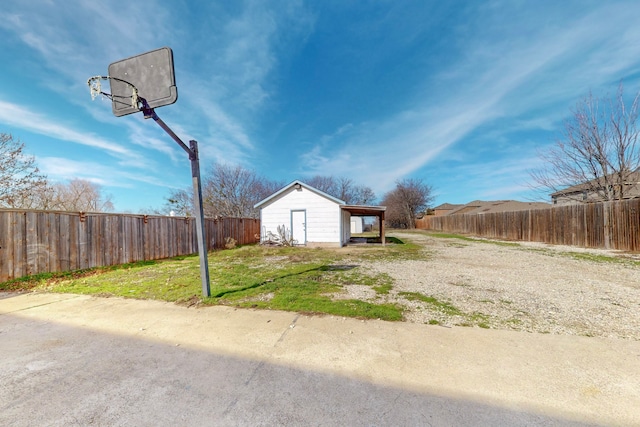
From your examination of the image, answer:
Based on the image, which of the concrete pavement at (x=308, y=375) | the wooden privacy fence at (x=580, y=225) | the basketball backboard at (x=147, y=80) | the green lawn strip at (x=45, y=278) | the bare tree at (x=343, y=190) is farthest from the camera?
the bare tree at (x=343, y=190)

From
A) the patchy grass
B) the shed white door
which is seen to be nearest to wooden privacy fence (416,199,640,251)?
the patchy grass

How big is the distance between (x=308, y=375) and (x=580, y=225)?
611 inches

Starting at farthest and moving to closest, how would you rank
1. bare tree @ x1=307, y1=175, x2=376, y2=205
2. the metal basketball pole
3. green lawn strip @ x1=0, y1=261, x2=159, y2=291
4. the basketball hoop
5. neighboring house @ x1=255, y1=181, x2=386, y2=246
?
bare tree @ x1=307, y1=175, x2=376, y2=205 → neighboring house @ x1=255, y1=181, x2=386, y2=246 → green lawn strip @ x1=0, y1=261, x2=159, y2=291 → the metal basketball pole → the basketball hoop

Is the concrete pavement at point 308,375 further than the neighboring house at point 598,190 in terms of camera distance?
No

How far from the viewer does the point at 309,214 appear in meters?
13.4

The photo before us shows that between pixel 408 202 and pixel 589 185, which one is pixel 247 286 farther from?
pixel 408 202

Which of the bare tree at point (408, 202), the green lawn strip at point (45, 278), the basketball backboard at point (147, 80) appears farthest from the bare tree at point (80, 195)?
the bare tree at point (408, 202)

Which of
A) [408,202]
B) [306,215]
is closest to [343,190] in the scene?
[408,202]

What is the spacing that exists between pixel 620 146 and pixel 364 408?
54.0 feet

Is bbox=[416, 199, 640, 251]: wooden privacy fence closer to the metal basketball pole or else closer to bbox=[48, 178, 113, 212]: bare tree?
the metal basketball pole

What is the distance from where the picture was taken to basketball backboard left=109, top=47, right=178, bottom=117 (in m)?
3.64

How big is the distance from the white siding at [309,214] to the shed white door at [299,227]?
0.61 feet

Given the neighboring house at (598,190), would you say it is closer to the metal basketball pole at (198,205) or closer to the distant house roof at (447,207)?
the metal basketball pole at (198,205)

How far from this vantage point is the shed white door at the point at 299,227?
44.2 ft
